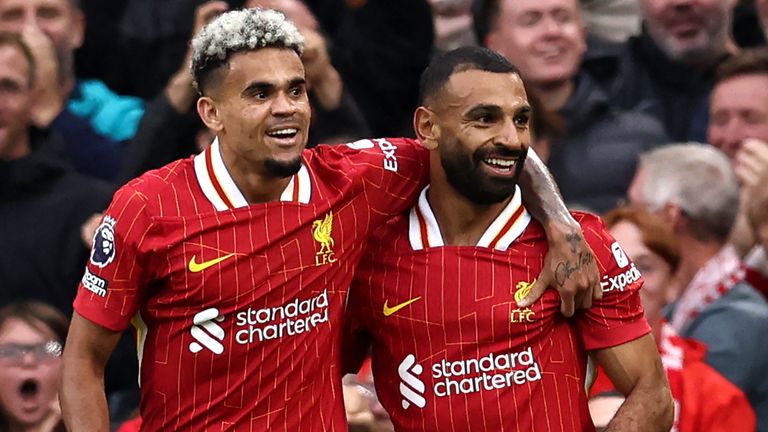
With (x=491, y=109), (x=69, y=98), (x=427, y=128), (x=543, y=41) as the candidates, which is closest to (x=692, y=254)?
(x=543, y=41)

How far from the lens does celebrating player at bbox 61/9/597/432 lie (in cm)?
559

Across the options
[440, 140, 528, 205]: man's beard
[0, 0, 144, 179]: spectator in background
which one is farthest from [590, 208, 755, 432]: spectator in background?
[0, 0, 144, 179]: spectator in background

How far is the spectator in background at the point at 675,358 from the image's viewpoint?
6.89 m

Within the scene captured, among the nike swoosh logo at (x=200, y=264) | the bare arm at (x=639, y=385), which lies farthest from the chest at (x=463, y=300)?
the nike swoosh logo at (x=200, y=264)

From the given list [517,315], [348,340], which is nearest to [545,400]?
[517,315]

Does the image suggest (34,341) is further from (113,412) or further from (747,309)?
(747,309)

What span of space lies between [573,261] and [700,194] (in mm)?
2244

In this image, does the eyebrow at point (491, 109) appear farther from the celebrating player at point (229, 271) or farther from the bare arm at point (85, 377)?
the bare arm at point (85, 377)

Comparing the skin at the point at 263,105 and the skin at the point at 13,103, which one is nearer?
the skin at the point at 263,105

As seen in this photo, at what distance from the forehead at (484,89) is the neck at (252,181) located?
1.83 feet

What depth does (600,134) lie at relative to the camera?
816 centimetres

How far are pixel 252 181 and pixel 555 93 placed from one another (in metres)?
2.84

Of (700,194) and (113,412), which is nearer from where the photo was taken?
(113,412)

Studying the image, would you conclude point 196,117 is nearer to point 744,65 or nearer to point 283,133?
point 283,133
